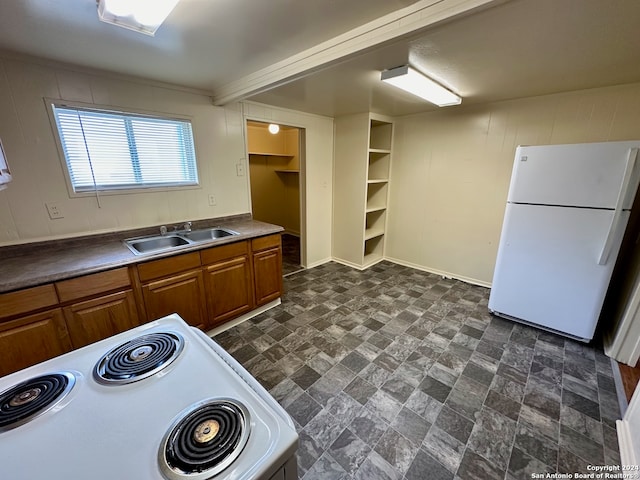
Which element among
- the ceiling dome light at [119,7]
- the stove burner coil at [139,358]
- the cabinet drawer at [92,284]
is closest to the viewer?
the stove burner coil at [139,358]

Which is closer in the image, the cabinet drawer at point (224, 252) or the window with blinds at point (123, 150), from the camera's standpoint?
the window with blinds at point (123, 150)

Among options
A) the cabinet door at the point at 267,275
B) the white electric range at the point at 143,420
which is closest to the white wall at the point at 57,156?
the cabinet door at the point at 267,275

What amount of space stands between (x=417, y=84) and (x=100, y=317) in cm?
289

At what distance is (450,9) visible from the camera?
110cm

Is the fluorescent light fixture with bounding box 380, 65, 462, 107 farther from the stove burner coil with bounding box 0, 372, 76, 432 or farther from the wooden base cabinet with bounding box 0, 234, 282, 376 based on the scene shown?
the stove burner coil with bounding box 0, 372, 76, 432

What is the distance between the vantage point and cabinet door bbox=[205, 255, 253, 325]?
2283mm

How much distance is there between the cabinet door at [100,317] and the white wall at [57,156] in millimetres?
710

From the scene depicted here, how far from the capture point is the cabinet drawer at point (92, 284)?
5.19ft

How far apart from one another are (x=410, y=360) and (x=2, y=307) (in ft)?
8.48

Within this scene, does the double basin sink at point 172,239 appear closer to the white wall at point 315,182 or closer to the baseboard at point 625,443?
the white wall at point 315,182

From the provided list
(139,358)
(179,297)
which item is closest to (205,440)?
(139,358)

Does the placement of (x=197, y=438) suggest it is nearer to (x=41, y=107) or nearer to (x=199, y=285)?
(x=199, y=285)

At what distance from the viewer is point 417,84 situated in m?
2.13

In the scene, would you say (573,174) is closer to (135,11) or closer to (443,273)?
(443,273)
